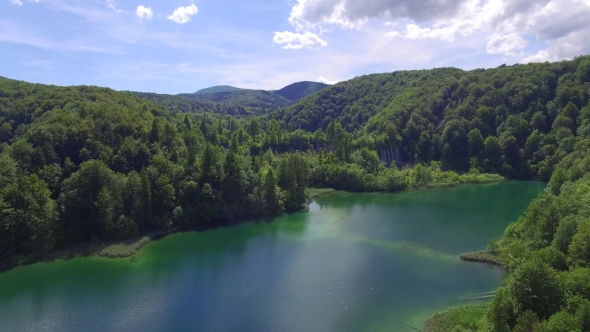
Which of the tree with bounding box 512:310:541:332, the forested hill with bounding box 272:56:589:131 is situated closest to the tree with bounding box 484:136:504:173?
the forested hill with bounding box 272:56:589:131

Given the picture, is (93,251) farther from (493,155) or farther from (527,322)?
(493,155)

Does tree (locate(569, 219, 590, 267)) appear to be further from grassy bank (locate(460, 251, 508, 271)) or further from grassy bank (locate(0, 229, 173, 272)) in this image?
grassy bank (locate(0, 229, 173, 272))

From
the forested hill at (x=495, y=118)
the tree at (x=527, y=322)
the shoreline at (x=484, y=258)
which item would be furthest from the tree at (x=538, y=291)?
the forested hill at (x=495, y=118)

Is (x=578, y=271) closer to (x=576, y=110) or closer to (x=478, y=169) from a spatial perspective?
(x=478, y=169)

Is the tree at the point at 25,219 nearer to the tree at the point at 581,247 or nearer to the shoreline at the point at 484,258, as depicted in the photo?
the shoreline at the point at 484,258

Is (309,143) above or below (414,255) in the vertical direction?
above

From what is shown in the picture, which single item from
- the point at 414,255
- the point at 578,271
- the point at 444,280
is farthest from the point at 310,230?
the point at 578,271

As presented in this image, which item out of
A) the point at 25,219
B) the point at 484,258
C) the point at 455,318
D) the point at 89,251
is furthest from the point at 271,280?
the point at 25,219
